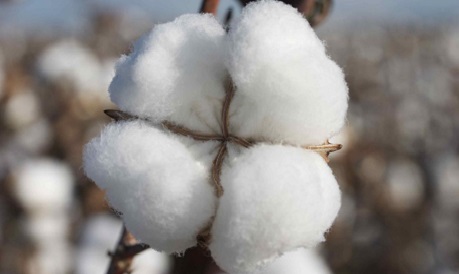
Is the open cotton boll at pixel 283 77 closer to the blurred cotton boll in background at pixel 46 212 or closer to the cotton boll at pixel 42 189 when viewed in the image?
the blurred cotton boll in background at pixel 46 212

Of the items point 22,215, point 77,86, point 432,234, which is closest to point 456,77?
point 432,234

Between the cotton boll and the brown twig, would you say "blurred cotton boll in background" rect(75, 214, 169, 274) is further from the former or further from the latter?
the brown twig

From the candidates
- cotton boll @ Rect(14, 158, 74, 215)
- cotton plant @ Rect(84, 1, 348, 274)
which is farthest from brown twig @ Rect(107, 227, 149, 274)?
cotton boll @ Rect(14, 158, 74, 215)

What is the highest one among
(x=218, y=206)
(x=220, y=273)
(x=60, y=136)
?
(x=218, y=206)

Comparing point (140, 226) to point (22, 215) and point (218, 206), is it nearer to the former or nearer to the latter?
point (218, 206)

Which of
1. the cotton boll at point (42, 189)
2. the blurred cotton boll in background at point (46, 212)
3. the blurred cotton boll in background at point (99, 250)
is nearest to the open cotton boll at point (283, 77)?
the blurred cotton boll in background at point (99, 250)

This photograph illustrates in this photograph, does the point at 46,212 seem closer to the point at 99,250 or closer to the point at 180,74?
the point at 99,250
